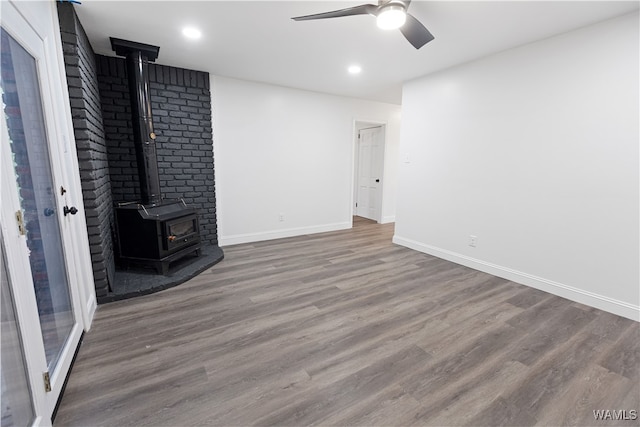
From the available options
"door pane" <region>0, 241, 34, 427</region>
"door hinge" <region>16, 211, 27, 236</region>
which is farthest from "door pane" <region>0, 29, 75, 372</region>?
"door pane" <region>0, 241, 34, 427</region>

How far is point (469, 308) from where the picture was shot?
2617 millimetres

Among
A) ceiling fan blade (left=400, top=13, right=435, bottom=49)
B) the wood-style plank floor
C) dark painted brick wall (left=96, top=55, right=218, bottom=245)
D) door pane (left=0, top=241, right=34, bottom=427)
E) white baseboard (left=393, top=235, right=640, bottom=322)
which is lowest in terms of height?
the wood-style plank floor

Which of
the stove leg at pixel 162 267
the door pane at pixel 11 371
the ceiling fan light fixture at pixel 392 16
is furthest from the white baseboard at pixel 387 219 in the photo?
the door pane at pixel 11 371

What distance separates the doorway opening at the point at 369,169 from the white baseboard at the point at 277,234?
99cm

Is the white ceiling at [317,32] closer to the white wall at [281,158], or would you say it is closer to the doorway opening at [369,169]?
the white wall at [281,158]

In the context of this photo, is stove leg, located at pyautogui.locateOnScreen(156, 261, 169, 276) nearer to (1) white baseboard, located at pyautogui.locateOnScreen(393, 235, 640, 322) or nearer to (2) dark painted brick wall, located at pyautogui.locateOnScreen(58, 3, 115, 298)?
(2) dark painted brick wall, located at pyautogui.locateOnScreen(58, 3, 115, 298)

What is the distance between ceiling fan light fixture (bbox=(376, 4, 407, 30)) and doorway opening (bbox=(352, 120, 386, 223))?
3604mm

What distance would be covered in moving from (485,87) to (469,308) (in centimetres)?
242

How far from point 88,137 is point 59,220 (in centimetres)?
80

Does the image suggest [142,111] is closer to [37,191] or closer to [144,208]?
[144,208]

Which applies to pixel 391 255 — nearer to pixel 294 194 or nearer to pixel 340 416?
pixel 294 194

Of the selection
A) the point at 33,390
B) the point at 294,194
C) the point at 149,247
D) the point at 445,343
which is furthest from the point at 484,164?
the point at 33,390

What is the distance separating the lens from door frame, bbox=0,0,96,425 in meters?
1.25

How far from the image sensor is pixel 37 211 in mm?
1686
